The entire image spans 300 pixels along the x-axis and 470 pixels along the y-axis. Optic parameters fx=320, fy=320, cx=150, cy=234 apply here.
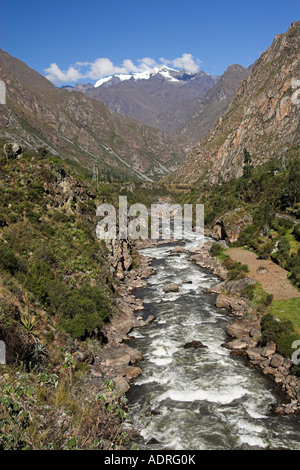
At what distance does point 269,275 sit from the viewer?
159 ft

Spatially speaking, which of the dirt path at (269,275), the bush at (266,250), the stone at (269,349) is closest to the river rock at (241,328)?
the stone at (269,349)

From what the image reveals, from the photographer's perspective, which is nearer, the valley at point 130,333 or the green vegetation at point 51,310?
the green vegetation at point 51,310

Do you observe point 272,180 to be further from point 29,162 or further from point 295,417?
point 295,417

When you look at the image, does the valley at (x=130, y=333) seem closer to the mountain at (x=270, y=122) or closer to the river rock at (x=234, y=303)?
the river rock at (x=234, y=303)

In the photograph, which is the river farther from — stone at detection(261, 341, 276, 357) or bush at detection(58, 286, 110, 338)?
bush at detection(58, 286, 110, 338)

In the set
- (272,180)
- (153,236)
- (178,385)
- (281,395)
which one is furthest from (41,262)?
(272,180)

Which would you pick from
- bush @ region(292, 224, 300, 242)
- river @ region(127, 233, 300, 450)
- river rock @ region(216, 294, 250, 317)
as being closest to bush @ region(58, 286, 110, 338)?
river @ region(127, 233, 300, 450)

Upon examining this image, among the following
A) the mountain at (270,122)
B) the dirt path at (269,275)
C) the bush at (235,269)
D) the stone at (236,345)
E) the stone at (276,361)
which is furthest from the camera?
the mountain at (270,122)

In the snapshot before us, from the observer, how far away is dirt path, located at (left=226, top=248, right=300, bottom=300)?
136 ft

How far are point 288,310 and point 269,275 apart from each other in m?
12.9

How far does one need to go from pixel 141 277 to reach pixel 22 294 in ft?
98.2

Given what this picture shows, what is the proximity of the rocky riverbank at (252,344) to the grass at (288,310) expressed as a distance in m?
2.23

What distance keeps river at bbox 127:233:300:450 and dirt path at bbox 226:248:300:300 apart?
8316 millimetres

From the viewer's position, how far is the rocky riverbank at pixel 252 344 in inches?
941
